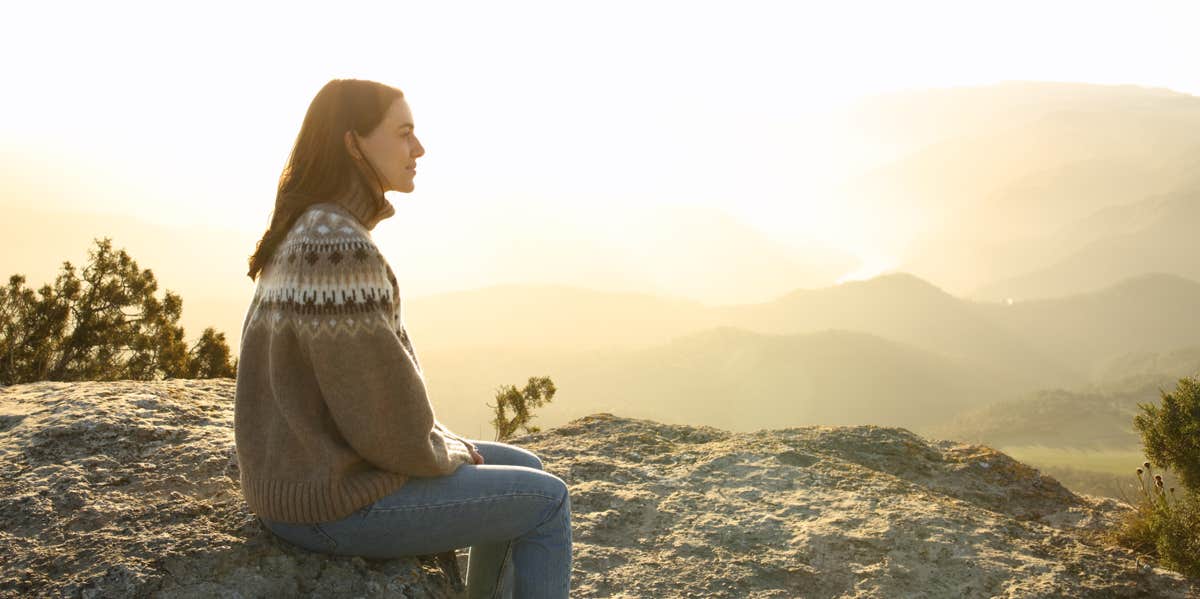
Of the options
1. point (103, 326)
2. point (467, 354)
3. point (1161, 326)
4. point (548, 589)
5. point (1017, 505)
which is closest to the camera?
point (548, 589)

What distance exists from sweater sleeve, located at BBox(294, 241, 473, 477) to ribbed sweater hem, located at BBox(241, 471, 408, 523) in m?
0.09

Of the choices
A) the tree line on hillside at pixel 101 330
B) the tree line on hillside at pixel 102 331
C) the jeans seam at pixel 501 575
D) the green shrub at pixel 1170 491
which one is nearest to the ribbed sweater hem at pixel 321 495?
the jeans seam at pixel 501 575

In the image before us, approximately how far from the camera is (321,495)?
2.27m

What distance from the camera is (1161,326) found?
140 metres

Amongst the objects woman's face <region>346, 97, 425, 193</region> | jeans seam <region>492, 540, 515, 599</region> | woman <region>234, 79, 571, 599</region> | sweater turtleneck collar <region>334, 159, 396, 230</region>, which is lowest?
jeans seam <region>492, 540, 515, 599</region>

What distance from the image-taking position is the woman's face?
246 cm

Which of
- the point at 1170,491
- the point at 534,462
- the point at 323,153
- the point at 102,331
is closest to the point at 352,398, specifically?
the point at 323,153

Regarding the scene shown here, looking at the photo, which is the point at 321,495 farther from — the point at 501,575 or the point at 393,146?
the point at 393,146

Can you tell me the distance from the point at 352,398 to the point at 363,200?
2.38 ft

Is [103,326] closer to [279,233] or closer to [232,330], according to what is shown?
[279,233]

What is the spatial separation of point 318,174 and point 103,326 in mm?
10315

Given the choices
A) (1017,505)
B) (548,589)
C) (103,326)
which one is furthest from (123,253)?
(1017,505)

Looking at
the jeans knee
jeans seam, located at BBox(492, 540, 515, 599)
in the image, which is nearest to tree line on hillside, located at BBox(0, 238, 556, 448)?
the jeans knee

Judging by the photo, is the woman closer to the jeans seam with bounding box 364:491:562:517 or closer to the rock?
the jeans seam with bounding box 364:491:562:517
